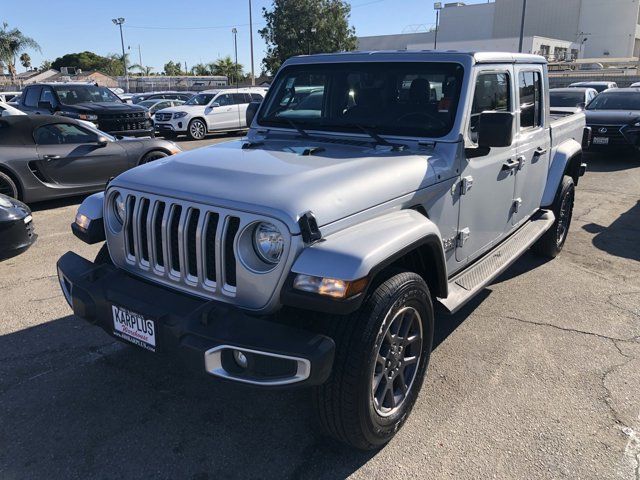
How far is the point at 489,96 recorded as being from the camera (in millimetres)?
3811

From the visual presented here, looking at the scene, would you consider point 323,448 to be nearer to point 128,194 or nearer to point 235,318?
point 235,318

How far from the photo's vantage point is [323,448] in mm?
2832

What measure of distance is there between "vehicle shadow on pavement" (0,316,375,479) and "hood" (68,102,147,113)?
10.9 metres

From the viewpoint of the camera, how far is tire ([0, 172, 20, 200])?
23.5 feet

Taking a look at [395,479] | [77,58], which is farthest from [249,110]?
[77,58]

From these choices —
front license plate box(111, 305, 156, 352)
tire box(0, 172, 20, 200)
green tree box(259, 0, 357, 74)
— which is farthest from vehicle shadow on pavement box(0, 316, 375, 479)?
green tree box(259, 0, 357, 74)

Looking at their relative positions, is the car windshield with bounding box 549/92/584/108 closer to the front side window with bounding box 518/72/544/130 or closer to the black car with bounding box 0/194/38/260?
the front side window with bounding box 518/72/544/130

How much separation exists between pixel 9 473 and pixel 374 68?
325 centimetres

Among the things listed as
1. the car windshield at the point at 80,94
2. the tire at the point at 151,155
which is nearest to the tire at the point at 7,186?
the tire at the point at 151,155

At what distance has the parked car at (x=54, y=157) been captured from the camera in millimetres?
7320

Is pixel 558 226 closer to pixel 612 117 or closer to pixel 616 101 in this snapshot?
pixel 612 117

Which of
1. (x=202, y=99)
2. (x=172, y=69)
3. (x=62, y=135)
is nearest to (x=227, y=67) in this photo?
(x=172, y=69)

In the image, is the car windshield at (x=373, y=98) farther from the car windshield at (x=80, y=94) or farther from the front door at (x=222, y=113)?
the front door at (x=222, y=113)

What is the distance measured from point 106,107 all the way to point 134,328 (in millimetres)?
12587
